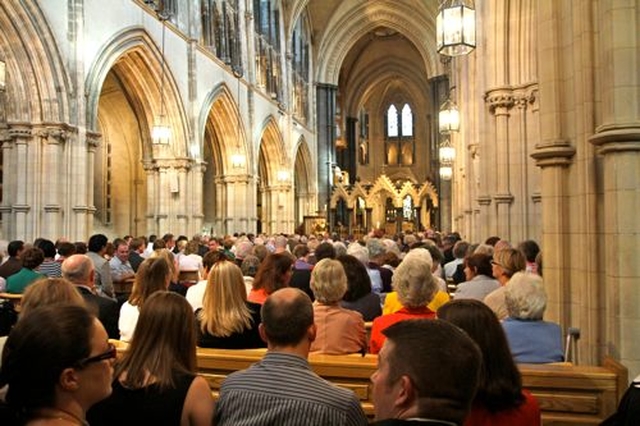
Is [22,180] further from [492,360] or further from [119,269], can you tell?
[492,360]

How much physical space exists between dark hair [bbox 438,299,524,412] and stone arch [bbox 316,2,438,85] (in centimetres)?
3549

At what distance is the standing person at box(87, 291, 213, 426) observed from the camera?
2.47m

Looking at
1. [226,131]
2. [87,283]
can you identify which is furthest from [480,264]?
[226,131]

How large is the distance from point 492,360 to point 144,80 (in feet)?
57.3

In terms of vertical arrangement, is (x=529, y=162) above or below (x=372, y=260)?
above

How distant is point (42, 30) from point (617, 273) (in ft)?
39.8

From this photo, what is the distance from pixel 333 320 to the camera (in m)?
4.27

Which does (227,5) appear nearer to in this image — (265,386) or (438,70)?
(438,70)

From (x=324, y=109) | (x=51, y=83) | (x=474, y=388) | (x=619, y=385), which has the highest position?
(x=324, y=109)

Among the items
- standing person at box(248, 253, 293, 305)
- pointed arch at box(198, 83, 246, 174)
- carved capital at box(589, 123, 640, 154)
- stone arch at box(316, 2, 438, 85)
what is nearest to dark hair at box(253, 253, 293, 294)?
standing person at box(248, 253, 293, 305)

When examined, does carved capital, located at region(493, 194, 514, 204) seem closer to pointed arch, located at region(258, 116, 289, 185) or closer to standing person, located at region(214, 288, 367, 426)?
standing person, located at region(214, 288, 367, 426)

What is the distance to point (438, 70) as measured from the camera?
119 ft

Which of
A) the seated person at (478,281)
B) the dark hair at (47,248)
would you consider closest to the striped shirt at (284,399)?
the seated person at (478,281)

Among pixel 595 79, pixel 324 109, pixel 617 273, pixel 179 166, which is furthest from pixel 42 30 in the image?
pixel 324 109
